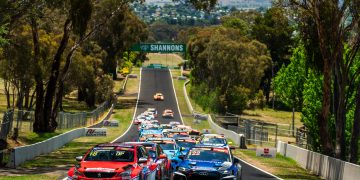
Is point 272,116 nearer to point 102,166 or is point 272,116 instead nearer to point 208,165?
point 208,165

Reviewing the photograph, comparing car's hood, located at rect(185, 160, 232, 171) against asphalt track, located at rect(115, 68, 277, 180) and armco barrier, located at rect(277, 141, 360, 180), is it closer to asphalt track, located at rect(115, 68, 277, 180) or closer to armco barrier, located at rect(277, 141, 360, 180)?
armco barrier, located at rect(277, 141, 360, 180)

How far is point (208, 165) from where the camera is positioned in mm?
19797

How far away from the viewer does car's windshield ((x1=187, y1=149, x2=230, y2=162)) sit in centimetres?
2064

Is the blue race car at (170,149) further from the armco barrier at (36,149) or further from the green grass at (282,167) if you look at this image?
the armco barrier at (36,149)

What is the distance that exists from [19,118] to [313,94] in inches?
1304

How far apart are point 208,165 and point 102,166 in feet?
13.9

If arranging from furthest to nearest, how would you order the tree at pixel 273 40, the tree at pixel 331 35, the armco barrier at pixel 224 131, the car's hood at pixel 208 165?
the tree at pixel 273 40 → the armco barrier at pixel 224 131 → the tree at pixel 331 35 → the car's hood at pixel 208 165

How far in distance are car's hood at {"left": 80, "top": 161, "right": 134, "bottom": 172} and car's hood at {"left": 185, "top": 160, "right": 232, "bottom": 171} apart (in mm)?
2947

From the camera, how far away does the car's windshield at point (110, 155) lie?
57.4 ft

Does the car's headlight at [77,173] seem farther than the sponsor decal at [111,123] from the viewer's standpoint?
No

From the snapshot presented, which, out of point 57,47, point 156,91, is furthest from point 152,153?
point 156,91

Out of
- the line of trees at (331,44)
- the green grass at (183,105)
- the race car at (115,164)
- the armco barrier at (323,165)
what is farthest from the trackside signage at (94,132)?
the race car at (115,164)

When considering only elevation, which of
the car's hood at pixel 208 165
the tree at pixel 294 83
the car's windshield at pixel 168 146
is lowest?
the car's windshield at pixel 168 146

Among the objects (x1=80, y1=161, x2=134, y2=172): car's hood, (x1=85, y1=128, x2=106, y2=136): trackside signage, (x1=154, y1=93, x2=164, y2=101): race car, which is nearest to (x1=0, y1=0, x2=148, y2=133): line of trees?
(x1=85, y1=128, x2=106, y2=136): trackside signage
